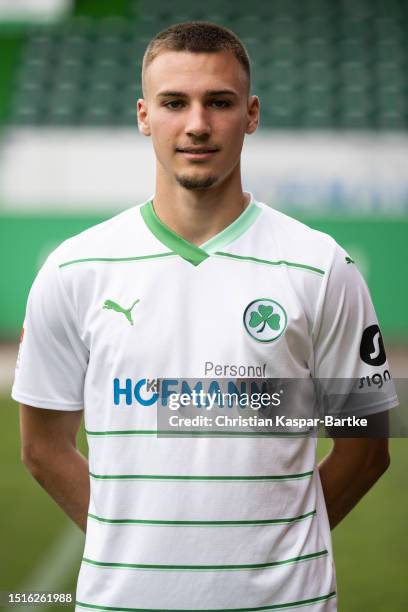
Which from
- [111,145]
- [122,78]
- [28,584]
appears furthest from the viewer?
[122,78]

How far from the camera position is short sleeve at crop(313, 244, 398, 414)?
2260mm

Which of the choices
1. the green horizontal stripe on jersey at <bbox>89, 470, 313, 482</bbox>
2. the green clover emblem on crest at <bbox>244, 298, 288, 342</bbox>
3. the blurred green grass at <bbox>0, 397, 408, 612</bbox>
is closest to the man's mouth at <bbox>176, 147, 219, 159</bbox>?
the green clover emblem on crest at <bbox>244, 298, 288, 342</bbox>

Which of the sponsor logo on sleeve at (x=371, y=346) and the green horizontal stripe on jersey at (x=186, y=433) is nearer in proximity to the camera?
the green horizontal stripe on jersey at (x=186, y=433)

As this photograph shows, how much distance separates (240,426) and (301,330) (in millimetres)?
246

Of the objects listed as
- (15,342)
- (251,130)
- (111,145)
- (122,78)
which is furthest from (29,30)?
(251,130)

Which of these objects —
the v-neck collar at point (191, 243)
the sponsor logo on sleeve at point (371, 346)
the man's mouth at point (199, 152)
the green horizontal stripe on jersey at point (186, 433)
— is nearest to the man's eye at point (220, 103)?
the man's mouth at point (199, 152)

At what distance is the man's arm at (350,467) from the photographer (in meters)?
2.50

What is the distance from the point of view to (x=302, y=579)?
85.7 inches

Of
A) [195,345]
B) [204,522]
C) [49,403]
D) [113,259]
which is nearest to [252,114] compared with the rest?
[113,259]

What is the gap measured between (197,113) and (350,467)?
0.95 meters

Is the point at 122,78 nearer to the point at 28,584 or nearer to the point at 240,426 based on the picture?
the point at 28,584

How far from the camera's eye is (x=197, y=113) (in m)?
2.18

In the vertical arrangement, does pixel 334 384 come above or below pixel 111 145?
below

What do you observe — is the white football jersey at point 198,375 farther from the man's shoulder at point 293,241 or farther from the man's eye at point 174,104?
the man's eye at point 174,104
